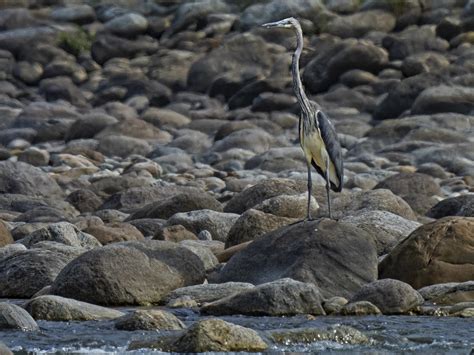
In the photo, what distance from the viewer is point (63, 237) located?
46.9ft

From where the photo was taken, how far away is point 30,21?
143 feet

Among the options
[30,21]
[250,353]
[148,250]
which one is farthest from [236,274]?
[30,21]

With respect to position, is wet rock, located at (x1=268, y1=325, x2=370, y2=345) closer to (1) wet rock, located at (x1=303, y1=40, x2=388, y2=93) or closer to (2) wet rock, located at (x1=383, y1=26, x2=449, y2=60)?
(1) wet rock, located at (x1=303, y1=40, x2=388, y2=93)

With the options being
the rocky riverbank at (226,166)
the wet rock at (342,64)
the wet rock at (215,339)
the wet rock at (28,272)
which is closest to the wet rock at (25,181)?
the rocky riverbank at (226,166)

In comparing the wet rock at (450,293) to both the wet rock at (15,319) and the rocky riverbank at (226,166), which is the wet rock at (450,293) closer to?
the rocky riverbank at (226,166)

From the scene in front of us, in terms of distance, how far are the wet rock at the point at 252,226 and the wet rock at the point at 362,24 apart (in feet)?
80.3

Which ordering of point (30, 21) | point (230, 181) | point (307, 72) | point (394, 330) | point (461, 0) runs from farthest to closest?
point (30, 21)
point (461, 0)
point (307, 72)
point (230, 181)
point (394, 330)

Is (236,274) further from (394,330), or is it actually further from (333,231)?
(394,330)

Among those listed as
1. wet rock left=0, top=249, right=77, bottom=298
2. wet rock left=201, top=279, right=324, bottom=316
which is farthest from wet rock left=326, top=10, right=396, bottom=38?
wet rock left=201, top=279, right=324, bottom=316

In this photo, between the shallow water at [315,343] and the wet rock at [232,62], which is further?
the wet rock at [232,62]

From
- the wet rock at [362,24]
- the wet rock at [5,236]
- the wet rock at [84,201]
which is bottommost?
the wet rock at [362,24]

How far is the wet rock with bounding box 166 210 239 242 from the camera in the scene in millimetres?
16016

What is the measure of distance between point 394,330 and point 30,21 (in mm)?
34468

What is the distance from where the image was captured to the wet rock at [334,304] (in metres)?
11.6
